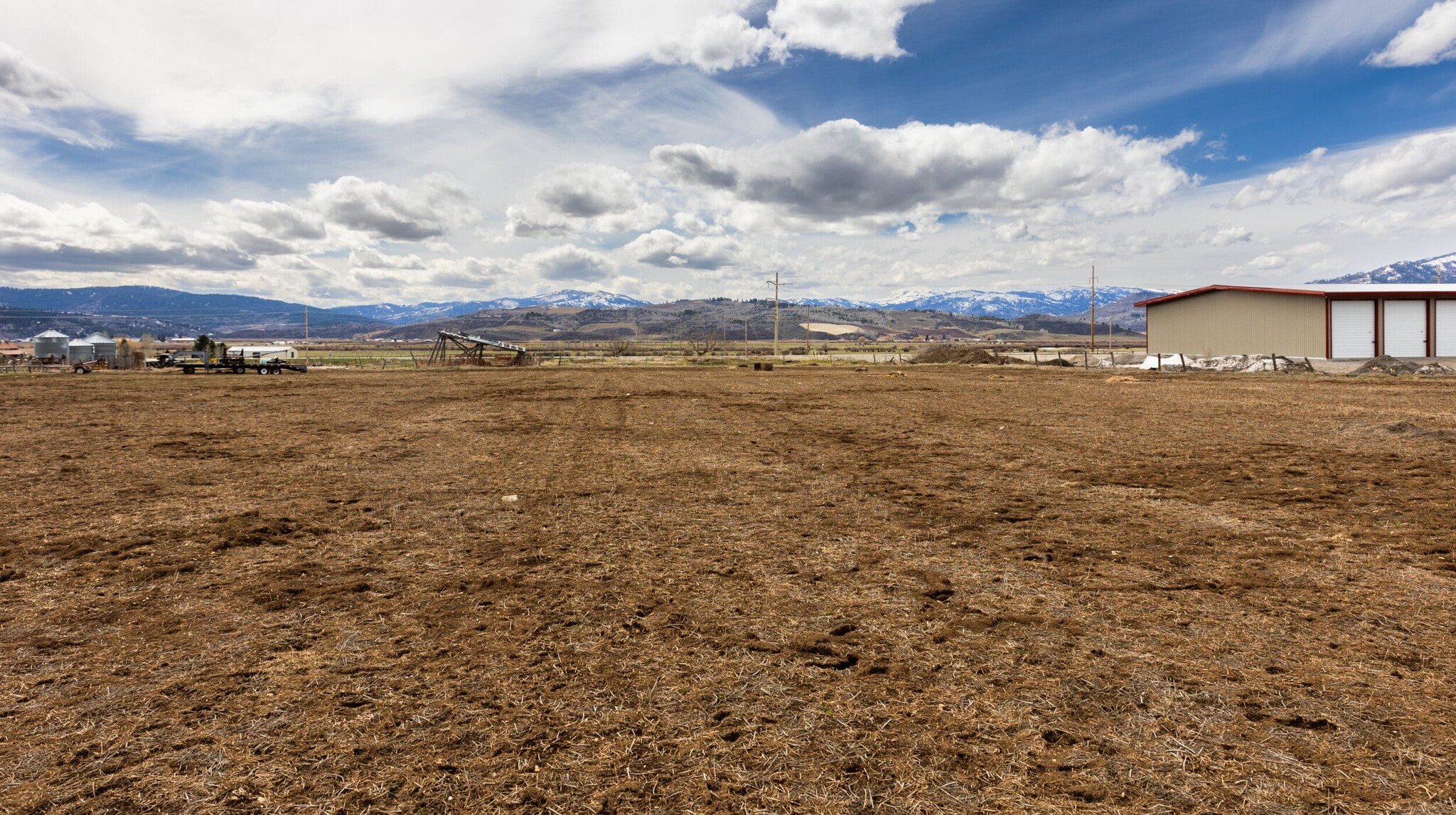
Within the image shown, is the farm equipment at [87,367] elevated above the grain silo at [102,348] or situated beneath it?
situated beneath

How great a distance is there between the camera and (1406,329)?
42.5 metres

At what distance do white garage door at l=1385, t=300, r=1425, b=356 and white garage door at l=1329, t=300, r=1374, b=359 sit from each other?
944mm

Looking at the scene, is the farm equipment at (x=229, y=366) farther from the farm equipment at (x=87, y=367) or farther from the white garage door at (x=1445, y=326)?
the white garage door at (x=1445, y=326)

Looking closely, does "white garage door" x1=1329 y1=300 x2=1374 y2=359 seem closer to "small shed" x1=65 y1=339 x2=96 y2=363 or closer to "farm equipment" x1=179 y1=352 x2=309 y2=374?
"farm equipment" x1=179 y1=352 x2=309 y2=374

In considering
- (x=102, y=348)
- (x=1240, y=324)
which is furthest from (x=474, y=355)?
(x=1240, y=324)

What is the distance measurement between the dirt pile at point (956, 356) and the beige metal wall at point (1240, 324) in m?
12.8

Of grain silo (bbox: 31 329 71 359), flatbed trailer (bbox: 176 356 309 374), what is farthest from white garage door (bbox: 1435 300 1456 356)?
grain silo (bbox: 31 329 71 359)

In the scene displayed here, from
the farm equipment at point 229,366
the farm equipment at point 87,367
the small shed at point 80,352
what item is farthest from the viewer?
the small shed at point 80,352

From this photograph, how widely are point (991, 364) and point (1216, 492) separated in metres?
51.8

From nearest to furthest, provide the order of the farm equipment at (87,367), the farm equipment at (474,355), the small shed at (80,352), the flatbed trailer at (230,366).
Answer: the flatbed trailer at (230,366)
the farm equipment at (87,367)
the farm equipment at (474,355)
the small shed at (80,352)

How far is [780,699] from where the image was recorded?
441 centimetres

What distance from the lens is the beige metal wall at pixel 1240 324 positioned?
1708 inches

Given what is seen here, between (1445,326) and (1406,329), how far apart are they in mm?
2409

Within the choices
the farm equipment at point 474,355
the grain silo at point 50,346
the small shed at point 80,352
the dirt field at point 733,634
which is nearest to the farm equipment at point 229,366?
the farm equipment at point 474,355
